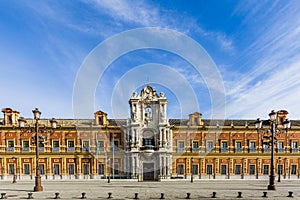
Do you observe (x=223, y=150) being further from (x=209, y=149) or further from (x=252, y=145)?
(x=252, y=145)

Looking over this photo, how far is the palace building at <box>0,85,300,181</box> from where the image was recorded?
105 feet

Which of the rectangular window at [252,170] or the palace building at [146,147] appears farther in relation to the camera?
the rectangular window at [252,170]

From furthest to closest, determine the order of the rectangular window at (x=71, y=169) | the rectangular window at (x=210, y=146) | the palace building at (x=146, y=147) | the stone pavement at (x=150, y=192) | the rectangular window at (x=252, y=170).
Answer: the rectangular window at (x=210, y=146), the rectangular window at (x=252, y=170), the rectangular window at (x=71, y=169), the palace building at (x=146, y=147), the stone pavement at (x=150, y=192)

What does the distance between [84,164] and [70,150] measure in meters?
3.40

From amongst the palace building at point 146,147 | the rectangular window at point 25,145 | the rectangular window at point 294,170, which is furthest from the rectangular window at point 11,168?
the rectangular window at point 294,170

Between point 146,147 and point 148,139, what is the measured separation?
1.49 metres

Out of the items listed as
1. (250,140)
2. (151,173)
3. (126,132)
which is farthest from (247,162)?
(126,132)

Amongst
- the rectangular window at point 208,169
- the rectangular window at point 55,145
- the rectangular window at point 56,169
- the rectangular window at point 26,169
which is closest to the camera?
the rectangular window at point 26,169

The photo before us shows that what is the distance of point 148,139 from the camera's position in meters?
32.2

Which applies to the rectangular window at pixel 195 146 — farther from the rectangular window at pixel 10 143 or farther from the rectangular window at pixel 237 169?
the rectangular window at pixel 10 143

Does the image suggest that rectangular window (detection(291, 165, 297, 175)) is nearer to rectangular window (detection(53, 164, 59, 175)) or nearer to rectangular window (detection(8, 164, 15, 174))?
rectangular window (detection(53, 164, 59, 175))

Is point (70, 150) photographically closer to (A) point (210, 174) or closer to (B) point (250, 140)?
(A) point (210, 174)

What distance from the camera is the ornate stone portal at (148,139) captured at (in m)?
31.0

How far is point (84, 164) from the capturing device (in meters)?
32.8
